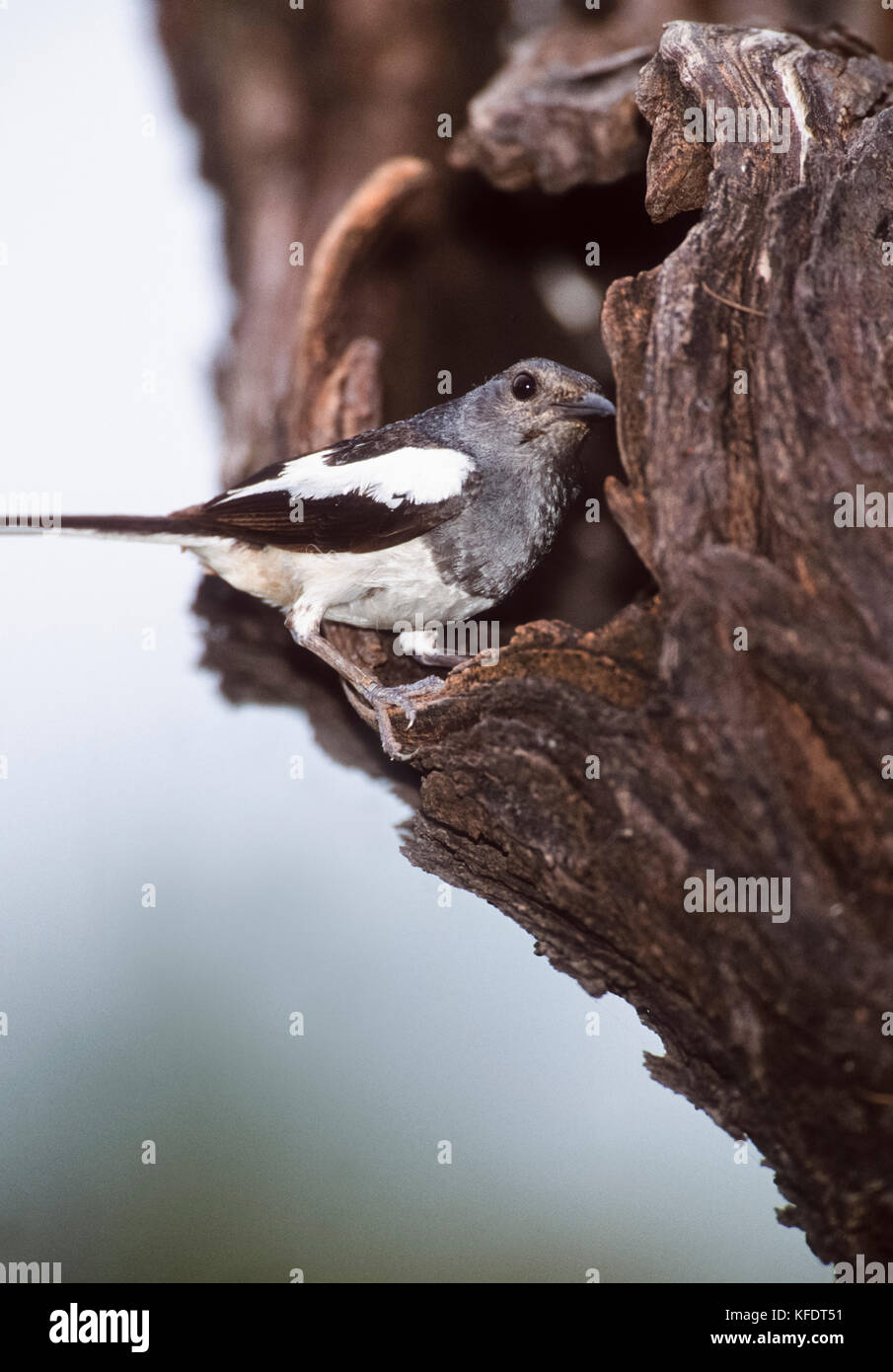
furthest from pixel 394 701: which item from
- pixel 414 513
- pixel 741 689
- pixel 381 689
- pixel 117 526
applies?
pixel 741 689

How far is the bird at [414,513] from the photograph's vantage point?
312 cm

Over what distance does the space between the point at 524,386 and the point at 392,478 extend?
557 mm

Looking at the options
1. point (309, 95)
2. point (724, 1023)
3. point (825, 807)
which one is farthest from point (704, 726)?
point (309, 95)

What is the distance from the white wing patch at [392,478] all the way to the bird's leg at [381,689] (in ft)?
1.57

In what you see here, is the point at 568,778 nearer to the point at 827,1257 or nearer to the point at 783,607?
the point at 783,607

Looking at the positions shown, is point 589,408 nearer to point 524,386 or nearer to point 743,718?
point 524,386

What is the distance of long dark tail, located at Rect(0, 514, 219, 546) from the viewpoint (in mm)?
2986

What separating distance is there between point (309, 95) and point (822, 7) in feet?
8.40

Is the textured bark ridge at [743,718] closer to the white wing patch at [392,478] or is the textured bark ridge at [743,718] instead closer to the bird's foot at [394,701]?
the bird's foot at [394,701]

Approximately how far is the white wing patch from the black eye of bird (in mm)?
283

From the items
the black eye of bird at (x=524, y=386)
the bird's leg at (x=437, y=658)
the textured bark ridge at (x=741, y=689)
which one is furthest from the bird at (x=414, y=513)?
the textured bark ridge at (x=741, y=689)

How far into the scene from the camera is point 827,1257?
2.15 metres

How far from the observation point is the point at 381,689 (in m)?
3.05

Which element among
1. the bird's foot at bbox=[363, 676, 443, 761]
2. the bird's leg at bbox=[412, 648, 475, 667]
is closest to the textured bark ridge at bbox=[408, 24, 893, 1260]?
the bird's foot at bbox=[363, 676, 443, 761]
